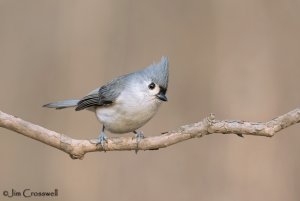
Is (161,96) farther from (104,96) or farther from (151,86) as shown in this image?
(104,96)

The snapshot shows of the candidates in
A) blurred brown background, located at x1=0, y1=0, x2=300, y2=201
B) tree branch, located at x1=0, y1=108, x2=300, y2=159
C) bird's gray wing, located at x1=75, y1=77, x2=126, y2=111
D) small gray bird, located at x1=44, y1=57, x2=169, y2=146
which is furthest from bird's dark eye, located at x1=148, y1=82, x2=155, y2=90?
blurred brown background, located at x1=0, y1=0, x2=300, y2=201

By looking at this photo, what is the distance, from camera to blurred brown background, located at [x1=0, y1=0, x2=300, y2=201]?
573 cm

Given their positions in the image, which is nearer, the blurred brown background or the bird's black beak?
the bird's black beak

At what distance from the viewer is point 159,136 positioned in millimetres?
3537

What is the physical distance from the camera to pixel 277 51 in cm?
598

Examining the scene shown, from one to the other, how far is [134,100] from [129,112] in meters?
0.09

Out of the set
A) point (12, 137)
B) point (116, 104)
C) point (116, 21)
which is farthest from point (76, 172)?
point (116, 104)

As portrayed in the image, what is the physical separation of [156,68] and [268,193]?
2.21 metres

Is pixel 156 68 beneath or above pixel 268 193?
above

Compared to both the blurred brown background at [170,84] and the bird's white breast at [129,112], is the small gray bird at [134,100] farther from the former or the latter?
the blurred brown background at [170,84]

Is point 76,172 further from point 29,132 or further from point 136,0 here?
point 29,132

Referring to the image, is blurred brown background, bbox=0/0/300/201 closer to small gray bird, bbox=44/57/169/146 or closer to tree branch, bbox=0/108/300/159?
small gray bird, bbox=44/57/169/146

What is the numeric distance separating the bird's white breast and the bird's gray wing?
2.2 inches

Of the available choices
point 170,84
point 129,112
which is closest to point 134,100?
point 129,112
